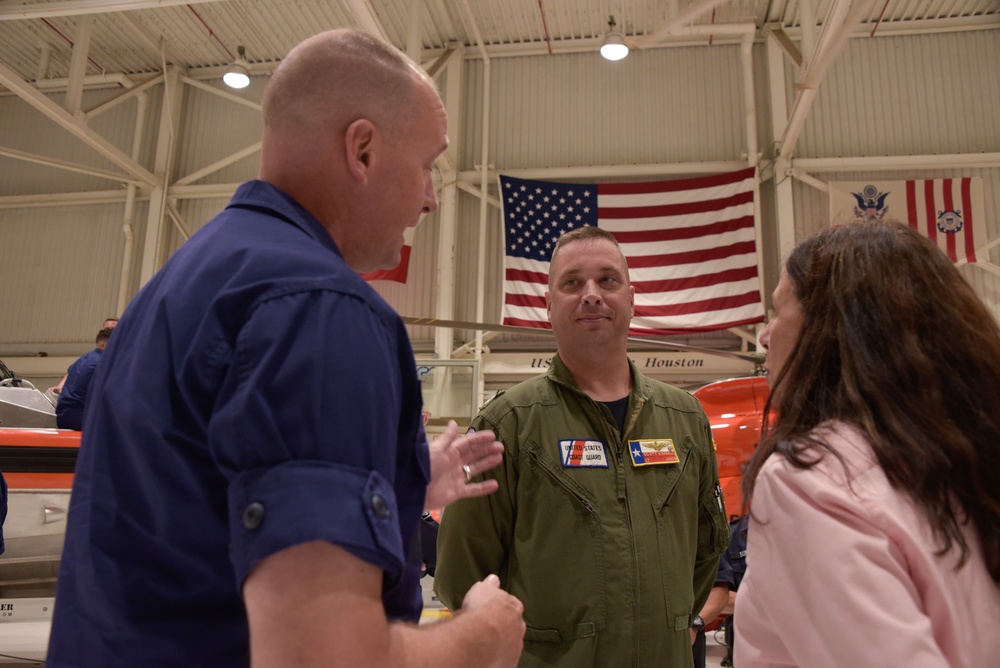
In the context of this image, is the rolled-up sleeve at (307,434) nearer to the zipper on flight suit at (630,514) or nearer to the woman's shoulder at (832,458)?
the woman's shoulder at (832,458)

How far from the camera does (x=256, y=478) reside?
0.81 m

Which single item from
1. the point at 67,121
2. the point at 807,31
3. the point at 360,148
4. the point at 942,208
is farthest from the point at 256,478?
the point at 942,208

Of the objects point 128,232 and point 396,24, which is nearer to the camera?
point 396,24

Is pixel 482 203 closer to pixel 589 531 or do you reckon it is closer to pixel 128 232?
pixel 128 232

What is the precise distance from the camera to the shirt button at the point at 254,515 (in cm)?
79

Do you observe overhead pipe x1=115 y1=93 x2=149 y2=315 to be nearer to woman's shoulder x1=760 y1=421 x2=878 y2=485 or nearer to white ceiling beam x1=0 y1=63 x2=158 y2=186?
white ceiling beam x1=0 y1=63 x2=158 y2=186

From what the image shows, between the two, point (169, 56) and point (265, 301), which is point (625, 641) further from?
point (169, 56)

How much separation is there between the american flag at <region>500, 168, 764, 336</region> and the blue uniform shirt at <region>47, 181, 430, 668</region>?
9036 mm

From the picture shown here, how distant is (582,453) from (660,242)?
8210 millimetres

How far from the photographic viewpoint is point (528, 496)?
2463mm

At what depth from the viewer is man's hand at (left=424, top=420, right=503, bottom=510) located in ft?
4.85

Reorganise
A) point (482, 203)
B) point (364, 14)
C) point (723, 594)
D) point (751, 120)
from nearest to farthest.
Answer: point (723, 594) < point (364, 14) < point (751, 120) < point (482, 203)

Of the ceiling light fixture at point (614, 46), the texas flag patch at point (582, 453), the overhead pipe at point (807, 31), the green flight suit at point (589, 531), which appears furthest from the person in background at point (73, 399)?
the overhead pipe at point (807, 31)

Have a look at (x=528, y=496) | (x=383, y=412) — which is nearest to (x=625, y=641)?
(x=528, y=496)
